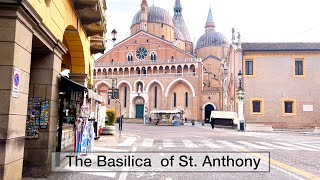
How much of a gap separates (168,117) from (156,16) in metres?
29.7

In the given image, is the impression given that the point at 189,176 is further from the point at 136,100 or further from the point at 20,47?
the point at 136,100

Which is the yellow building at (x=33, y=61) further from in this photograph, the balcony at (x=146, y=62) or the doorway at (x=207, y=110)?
the doorway at (x=207, y=110)

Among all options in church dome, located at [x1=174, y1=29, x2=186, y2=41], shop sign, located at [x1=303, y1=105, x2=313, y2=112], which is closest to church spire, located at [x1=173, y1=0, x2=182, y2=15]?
church dome, located at [x1=174, y1=29, x2=186, y2=41]

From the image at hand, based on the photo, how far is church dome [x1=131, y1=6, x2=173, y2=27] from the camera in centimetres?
7012

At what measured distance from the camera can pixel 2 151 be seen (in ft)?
17.0

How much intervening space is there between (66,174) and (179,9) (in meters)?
87.0

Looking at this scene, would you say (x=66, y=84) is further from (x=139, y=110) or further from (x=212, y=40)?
(x=212, y=40)

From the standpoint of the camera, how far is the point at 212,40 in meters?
77.9

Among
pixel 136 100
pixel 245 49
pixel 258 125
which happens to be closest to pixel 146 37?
pixel 136 100

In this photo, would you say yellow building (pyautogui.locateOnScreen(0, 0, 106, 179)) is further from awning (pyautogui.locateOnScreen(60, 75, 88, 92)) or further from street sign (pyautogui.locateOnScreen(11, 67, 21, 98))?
awning (pyautogui.locateOnScreen(60, 75, 88, 92))

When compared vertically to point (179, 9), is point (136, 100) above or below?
below

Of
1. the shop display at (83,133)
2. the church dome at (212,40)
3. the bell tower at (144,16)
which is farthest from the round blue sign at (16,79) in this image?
the church dome at (212,40)

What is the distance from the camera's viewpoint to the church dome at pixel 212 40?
77.2 metres

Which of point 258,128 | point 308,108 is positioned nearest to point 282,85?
point 308,108
